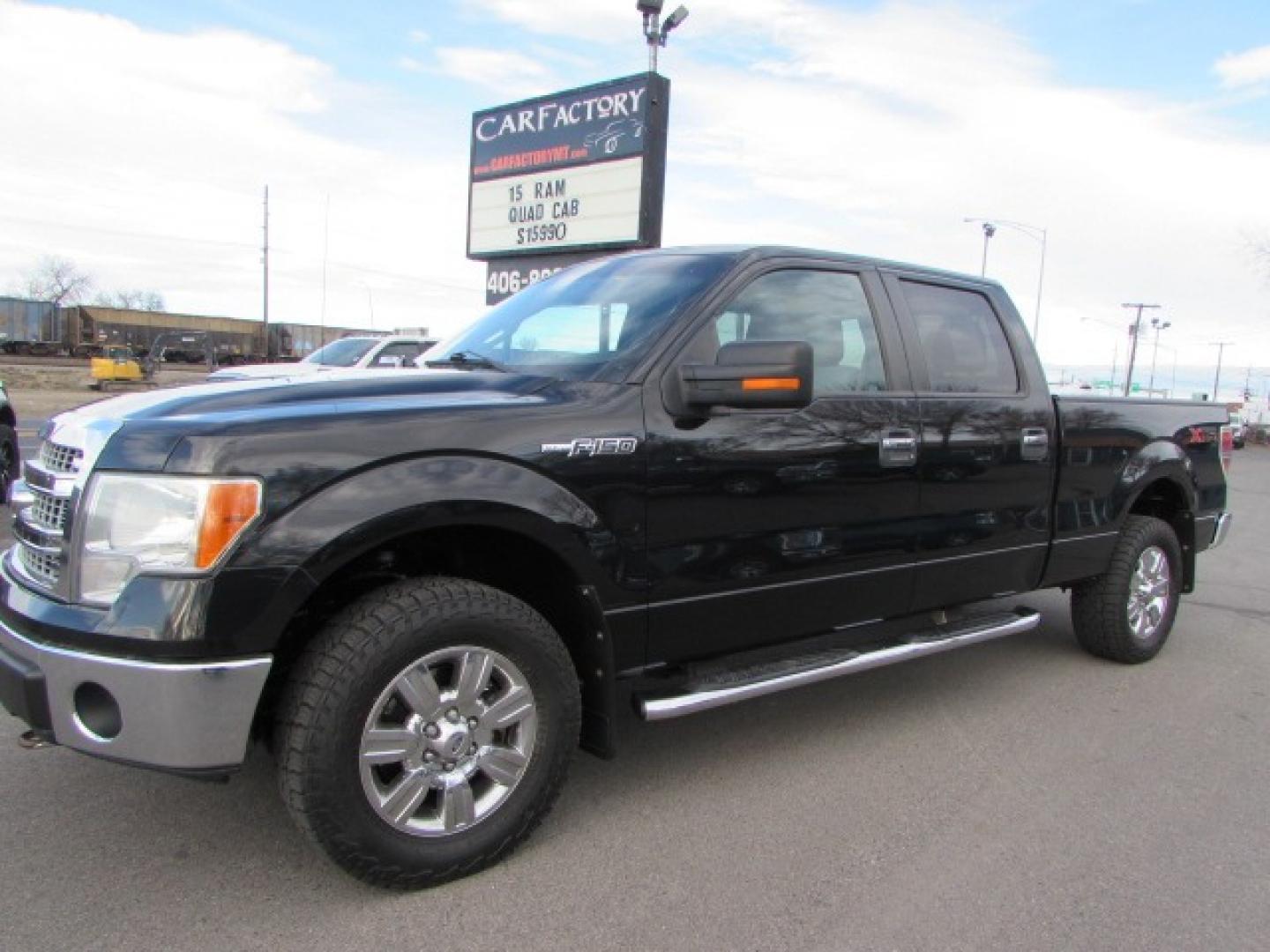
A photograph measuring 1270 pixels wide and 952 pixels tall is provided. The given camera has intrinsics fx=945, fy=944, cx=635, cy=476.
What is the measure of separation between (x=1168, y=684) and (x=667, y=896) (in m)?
3.47

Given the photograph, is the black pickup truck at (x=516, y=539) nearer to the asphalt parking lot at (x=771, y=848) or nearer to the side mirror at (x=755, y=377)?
the side mirror at (x=755, y=377)

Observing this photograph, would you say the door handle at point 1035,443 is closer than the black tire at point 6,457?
Yes

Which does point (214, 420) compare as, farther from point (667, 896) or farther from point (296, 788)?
point (667, 896)

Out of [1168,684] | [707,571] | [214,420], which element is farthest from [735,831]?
[1168,684]

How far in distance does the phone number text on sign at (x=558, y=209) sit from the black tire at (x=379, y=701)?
365 inches

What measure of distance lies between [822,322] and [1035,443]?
1334 millimetres

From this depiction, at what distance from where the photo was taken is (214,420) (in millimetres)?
2441

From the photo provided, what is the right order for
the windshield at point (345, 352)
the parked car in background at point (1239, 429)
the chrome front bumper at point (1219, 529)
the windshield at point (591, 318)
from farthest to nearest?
the parked car in background at point (1239, 429) < the windshield at point (345, 352) < the chrome front bumper at point (1219, 529) < the windshield at point (591, 318)

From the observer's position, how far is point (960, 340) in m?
4.33

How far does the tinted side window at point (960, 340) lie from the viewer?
4.11m

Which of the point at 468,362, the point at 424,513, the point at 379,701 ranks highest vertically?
the point at 468,362

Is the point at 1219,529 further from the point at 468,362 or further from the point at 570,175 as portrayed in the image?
the point at 570,175

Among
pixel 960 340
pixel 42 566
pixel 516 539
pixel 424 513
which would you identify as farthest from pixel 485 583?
pixel 960 340

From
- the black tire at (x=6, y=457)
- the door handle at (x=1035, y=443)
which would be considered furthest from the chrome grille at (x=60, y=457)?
the black tire at (x=6, y=457)
